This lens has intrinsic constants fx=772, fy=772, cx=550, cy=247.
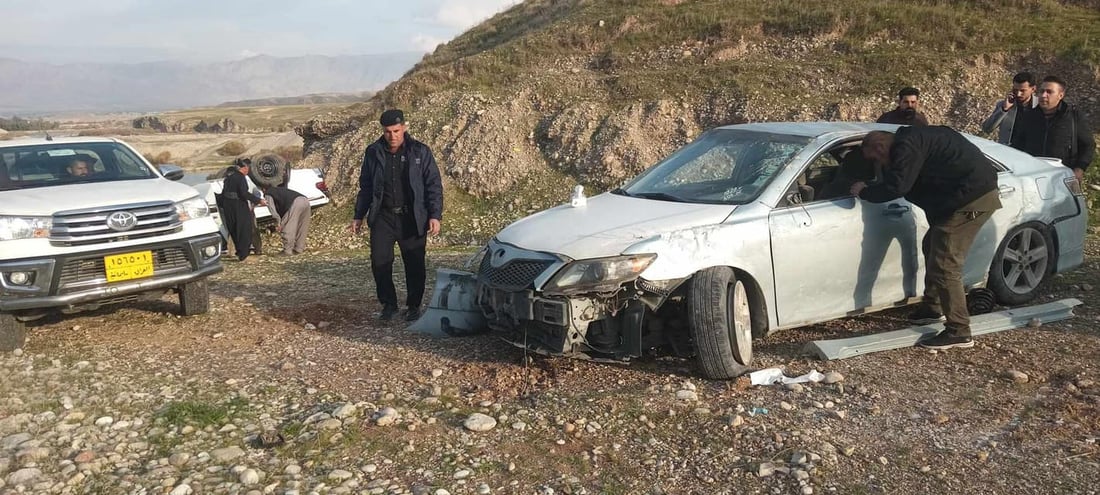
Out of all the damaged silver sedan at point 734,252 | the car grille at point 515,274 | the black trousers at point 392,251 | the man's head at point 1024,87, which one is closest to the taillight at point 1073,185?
the damaged silver sedan at point 734,252

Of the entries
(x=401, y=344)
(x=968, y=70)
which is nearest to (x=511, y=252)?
(x=401, y=344)

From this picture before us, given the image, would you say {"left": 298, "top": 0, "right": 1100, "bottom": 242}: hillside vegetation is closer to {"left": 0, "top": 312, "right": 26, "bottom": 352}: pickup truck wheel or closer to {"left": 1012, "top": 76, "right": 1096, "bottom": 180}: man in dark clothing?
{"left": 0, "top": 312, "right": 26, "bottom": 352}: pickup truck wheel

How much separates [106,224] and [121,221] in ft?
0.33

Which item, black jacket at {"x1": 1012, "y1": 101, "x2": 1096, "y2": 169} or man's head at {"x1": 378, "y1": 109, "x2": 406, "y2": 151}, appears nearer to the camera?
man's head at {"x1": 378, "y1": 109, "x2": 406, "y2": 151}

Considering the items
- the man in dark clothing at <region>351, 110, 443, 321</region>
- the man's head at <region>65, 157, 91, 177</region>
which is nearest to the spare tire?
the man's head at <region>65, 157, 91, 177</region>

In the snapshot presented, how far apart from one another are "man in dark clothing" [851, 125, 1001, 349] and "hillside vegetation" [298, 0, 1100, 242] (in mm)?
9289

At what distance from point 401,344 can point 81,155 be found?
3644mm

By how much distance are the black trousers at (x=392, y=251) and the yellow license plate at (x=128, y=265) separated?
1686 mm

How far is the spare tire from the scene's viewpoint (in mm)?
12227

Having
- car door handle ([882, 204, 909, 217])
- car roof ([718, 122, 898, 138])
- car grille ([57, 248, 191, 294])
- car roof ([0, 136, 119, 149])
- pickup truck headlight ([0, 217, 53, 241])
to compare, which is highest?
car roof ([0, 136, 119, 149])

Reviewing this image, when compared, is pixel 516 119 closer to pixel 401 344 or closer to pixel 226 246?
pixel 226 246

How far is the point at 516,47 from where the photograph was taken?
20500 millimetres

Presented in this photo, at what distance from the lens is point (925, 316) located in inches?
227

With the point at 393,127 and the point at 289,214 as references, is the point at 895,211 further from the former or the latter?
the point at 289,214
